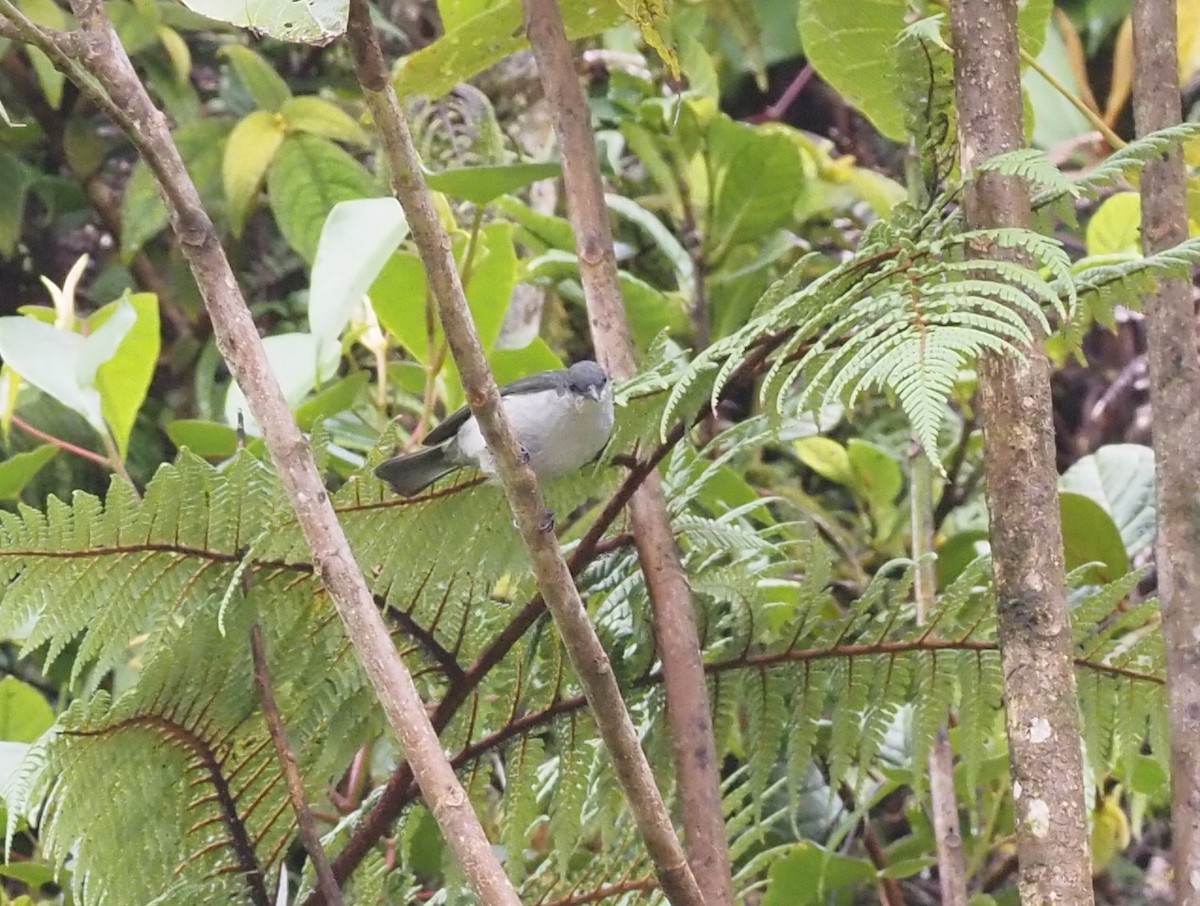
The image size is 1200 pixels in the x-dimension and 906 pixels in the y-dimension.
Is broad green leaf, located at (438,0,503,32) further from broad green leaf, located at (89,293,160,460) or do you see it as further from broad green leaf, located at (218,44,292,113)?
broad green leaf, located at (218,44,292,113)

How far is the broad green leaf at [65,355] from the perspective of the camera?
93cm

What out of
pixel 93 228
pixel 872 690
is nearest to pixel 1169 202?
pixel 872 690

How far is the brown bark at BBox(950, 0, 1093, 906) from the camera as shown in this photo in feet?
1.72

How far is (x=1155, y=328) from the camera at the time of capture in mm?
709

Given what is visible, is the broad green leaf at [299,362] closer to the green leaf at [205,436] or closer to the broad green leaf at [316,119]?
the green leaf at [205,436]

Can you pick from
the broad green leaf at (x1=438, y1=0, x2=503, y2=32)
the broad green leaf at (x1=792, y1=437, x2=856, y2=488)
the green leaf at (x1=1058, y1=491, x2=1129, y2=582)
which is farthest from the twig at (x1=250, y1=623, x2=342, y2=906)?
the broad green leaf at (x1=792, y1=437, x2=856, y2=488)

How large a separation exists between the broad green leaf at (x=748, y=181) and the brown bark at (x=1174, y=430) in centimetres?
72

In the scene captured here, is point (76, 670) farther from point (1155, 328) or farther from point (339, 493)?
point (1155, 328)

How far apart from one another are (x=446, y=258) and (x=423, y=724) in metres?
0.20

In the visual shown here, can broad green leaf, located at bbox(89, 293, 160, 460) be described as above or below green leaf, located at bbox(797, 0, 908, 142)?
below

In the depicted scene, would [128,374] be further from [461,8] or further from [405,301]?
[461,8]

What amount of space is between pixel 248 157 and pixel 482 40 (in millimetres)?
869

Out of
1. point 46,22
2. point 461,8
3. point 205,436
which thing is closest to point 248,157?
point 46,22

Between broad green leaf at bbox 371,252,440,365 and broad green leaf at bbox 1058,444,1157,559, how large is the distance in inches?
25.6
